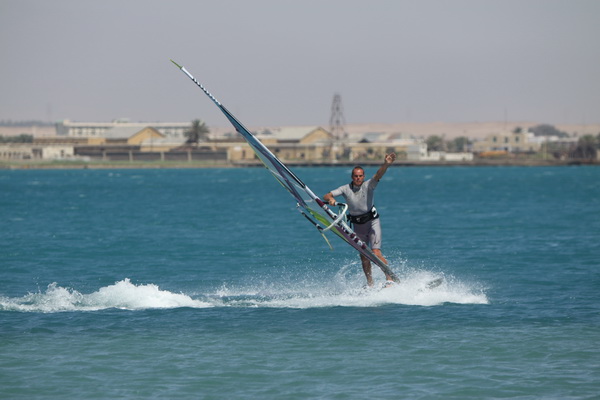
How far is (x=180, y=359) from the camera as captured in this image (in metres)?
15.6

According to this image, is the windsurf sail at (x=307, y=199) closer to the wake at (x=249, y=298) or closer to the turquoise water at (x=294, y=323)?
the wake at (x=249, y=298)

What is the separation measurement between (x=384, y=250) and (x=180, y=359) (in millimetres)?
19506

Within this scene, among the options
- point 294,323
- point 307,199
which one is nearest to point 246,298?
point 294,323

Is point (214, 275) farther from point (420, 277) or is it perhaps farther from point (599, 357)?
point (599, 357)

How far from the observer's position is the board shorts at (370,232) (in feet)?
63.0

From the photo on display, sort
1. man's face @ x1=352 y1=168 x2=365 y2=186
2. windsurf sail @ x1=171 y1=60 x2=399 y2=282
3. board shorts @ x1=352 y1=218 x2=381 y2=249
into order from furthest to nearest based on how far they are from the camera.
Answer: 1. board shorts @ x1=352 y1=218 x2=381 y2=249
2. windsurf sail @ x1=171 y1=60 x2=399 y2=282
3. man's face @ x1=352 y1=168 x2=365 y2=186

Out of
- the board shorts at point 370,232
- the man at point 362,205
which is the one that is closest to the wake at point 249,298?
the man at point 362,205

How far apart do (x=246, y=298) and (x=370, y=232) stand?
3704 millimetres

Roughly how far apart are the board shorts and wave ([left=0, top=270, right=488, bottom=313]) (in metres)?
1.48

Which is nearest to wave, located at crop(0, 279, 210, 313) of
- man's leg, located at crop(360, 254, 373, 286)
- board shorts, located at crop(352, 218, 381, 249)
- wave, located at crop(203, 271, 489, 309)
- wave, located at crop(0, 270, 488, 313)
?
wave, located at crop(0, 270, 488, 313)

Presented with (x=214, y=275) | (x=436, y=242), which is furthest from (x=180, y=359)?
(x=436, y=242)

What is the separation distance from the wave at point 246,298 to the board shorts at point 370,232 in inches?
58.4

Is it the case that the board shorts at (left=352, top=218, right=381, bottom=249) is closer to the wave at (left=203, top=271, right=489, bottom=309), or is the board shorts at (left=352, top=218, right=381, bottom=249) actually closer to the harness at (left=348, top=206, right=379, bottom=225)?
the harness at (left=348, top=206, right=379, bottom=225)

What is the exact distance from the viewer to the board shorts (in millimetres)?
19188
